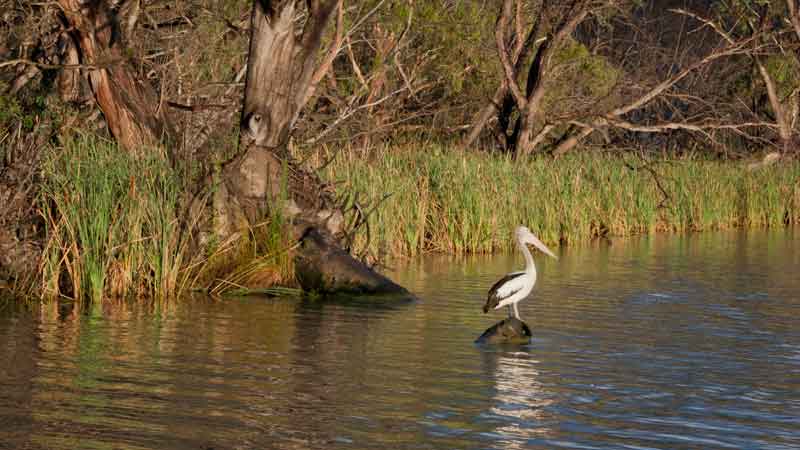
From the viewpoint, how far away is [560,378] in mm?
9195

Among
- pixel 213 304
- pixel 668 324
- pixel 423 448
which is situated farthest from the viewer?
pixel 213 304

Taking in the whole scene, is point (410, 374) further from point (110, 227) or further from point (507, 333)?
point (110, 227)

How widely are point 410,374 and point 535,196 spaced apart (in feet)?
40.4

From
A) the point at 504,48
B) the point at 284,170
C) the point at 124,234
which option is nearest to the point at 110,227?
the point at 124,234

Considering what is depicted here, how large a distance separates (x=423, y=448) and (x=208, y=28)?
12925 millimetres

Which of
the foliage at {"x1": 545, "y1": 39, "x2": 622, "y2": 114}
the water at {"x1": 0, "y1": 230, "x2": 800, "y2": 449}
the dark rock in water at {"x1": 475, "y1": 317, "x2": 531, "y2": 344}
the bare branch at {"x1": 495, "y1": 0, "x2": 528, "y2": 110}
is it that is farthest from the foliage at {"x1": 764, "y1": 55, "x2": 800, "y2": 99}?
the dark rock in water at {"x1": 475, "y1": 317, "x2": 531, "y2": 344}

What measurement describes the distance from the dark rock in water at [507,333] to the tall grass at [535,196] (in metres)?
5.06

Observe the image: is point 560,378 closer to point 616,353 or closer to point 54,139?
point 616,353

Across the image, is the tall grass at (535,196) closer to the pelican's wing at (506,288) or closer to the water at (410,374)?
the water at (410,374)

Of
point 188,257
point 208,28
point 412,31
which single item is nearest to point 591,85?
point 412,31

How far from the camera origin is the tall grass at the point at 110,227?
12.7 metres

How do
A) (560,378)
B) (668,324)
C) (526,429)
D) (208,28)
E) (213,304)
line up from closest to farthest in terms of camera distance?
(526,429), (560,378), (668,324), (213,304), (208,28)

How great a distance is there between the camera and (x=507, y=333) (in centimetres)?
1056

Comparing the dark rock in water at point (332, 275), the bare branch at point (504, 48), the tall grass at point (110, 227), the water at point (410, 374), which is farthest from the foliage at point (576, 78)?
the tall grass at point (110, 227)
